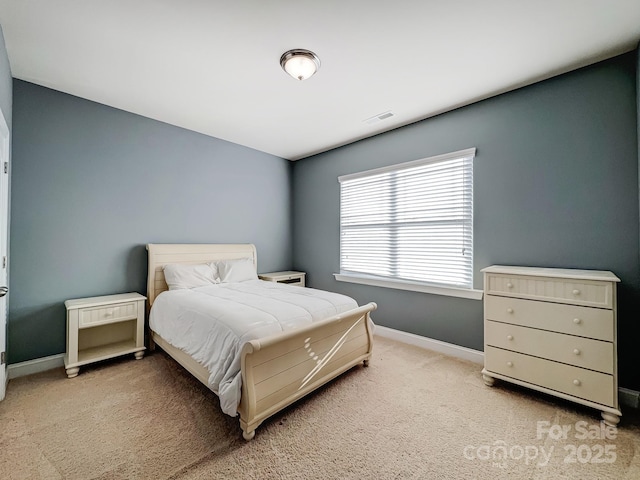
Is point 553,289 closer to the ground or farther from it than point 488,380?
farther from it

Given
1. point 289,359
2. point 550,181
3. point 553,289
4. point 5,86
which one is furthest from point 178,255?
point 550,181

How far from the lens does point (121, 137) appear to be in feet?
9.61

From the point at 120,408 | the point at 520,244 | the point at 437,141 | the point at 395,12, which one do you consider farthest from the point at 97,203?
the point at 520,244

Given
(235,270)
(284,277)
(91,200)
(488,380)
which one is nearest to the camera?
(488,380)

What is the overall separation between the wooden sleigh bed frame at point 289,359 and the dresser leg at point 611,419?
161 cm

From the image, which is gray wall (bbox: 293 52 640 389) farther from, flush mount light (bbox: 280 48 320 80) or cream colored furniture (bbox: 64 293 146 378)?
cream colored furniture (bbox: 64 293 146 378)

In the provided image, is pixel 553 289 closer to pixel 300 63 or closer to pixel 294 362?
pixel 294 362

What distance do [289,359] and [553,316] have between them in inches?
75.3

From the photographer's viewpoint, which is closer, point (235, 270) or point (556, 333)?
point (556, 333)

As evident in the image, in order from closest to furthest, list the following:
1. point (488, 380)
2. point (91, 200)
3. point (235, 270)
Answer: point (488, 380) → point (91, 200) → point (235, 270)

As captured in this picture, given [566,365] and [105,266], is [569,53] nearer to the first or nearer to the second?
[566,365]

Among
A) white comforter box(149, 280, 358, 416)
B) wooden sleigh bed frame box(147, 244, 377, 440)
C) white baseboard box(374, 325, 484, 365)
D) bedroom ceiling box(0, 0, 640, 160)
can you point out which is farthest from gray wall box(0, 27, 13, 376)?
white baseboard box(374, 325, 484, 365)

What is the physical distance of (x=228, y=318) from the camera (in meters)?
1.89

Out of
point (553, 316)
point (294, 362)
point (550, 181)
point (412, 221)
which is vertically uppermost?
point (550, 181)
